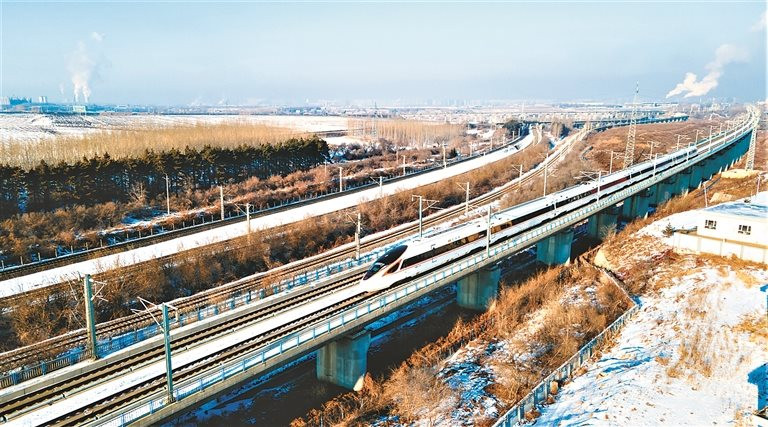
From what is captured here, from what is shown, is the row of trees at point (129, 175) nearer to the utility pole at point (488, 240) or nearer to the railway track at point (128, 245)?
the railway track at point (128, 245)

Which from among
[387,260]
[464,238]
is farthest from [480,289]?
[387,260]

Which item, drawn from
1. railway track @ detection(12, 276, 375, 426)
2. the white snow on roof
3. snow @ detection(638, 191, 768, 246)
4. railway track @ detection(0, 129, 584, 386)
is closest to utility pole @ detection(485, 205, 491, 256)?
railway track @ detection(12, 276, 375, 426)

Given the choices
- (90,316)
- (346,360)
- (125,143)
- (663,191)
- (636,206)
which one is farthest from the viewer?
(125,143)

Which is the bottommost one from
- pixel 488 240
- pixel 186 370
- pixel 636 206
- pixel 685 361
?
pixel 685 361

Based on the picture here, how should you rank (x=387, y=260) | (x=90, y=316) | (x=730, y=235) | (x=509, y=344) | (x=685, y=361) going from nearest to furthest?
1. (x=90, y=316)
2. (x=685, y=361)
3. (x=387, y=260)
4. (x=509, y=344)
5. (x=730, y=235)

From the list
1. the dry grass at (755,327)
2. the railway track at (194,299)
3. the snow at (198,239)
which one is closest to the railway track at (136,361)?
the railway track at (194,299)

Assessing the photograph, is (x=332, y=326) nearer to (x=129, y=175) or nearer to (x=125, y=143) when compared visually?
(x=129, y=175)
